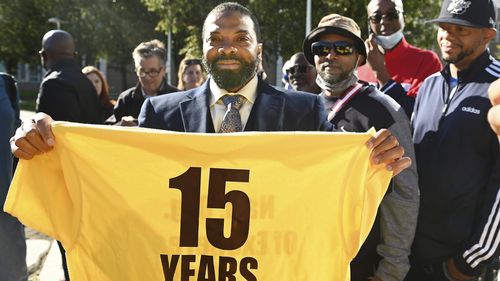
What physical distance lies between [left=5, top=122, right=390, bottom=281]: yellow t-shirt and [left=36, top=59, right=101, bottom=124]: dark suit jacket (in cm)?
248

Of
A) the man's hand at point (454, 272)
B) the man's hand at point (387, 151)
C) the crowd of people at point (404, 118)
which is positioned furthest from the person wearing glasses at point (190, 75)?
the man's hand at point (387, 151)

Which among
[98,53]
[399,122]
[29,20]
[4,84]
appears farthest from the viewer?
[29,20]

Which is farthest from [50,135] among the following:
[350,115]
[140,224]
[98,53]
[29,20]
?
[29,20]

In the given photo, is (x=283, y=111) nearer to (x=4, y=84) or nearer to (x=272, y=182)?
(x=272, y=182)

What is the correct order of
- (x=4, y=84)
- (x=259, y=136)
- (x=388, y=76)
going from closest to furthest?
(x=259, y=136), (x=4, y=84), (x=388, y=76)

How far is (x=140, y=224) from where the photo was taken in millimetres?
2322

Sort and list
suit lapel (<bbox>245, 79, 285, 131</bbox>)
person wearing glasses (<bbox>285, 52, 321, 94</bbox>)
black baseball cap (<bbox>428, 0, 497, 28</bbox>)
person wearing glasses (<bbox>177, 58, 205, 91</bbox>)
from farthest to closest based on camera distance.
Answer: person wearing glasses (<bbox>177, 58, 205, 91</bbox>), person wearing glasses (<bbox>285, 52, 321, 94</bbox>), black baseball cap (<bbox>428, 0, 497, 28</bbox>), suit lapel (<bbox>245, 79, 285, 131</bbox>)

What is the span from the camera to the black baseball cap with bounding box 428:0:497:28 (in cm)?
314

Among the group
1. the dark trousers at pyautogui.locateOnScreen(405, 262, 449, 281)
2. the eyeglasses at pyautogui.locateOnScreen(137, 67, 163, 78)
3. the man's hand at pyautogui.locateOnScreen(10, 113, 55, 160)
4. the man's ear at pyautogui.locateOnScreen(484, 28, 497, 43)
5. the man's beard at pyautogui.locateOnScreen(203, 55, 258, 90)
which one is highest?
the man's ear at pyautogui.locateOnScreen(484, 28, 497, 43)

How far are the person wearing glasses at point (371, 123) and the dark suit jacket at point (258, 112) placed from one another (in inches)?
21.4

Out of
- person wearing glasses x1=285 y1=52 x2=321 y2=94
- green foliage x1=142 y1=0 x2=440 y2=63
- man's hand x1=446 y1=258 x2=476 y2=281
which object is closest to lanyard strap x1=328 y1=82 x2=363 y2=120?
man's hand x1=446 y1=258 x2=476 y2=281

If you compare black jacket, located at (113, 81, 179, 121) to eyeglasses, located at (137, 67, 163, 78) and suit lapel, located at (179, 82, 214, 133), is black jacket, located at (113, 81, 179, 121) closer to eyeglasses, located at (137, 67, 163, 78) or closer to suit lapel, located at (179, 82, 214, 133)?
eyeglasses, located at (137, 67, 163, 78)

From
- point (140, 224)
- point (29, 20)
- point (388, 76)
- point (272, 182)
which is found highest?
point (29, 20)

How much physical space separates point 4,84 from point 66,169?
64.1 inches
